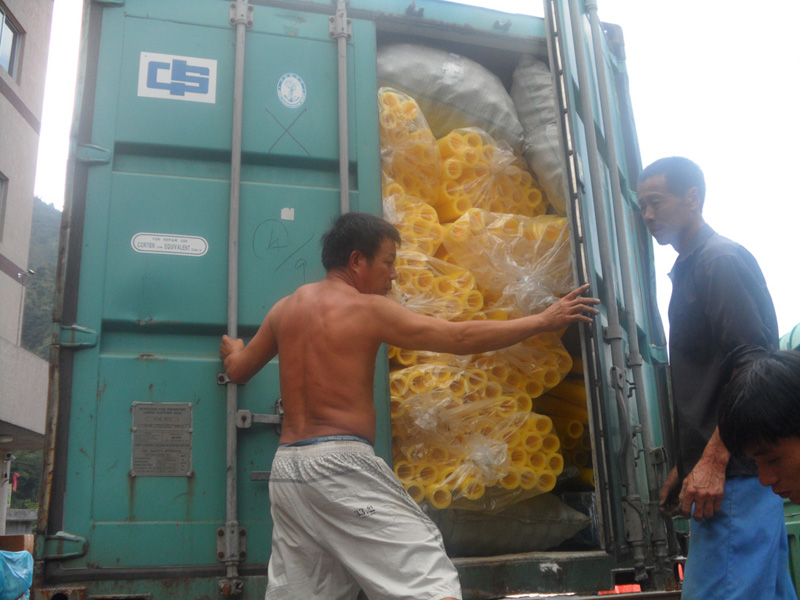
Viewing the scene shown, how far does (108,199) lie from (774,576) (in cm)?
247

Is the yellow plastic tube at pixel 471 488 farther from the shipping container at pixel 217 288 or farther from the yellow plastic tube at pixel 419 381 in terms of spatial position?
the yellow plastic tube at pixel 419 381

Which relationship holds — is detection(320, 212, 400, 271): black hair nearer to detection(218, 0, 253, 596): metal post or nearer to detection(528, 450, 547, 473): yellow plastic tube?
detection(218, 0, 253, 596): metal post

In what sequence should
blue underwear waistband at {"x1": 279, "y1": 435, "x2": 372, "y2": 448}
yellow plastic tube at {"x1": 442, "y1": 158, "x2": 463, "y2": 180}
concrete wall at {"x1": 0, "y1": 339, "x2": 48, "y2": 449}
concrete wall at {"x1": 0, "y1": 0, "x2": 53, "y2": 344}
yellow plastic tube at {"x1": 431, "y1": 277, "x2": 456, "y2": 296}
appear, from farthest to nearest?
concrete wall at {"x1": 0, "y1": 0, "x2": 53, "y2": 344}, concrete wall at {"x1": 0, "y1": 339, "x2": 48, "y2": 449}, yellow plastic tube at {"x1": 442, "y1": 158, "x2": 463, "y2": 180}, yellow plastic tube at {"x1": 431, "y1": 277, "x2": 456, "y2": 296}, blue underwear waistband at {"x1": 279, "y1": 435, "x2": 372, "y2": 448}

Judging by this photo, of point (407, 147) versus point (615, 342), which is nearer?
point (615, 342)

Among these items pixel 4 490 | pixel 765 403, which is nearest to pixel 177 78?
pixel 765 403

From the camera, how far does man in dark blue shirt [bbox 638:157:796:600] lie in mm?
2064

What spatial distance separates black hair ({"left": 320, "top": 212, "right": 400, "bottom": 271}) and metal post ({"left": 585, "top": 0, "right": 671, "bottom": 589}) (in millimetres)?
1065

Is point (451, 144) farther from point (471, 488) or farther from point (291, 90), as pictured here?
point (471, 488)

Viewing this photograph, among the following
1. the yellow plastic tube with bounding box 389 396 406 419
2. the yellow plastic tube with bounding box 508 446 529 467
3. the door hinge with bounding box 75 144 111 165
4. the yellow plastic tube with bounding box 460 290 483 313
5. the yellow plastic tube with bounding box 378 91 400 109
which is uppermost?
the yellow plastic tube with bounding box 378 91 400 109

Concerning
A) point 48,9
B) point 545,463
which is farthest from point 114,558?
point 48,9

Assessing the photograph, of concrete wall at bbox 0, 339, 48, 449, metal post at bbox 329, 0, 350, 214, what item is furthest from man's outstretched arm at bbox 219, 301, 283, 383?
concrete wall at bbox 0, 339, 48, 449

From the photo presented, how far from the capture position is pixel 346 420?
2.38 m

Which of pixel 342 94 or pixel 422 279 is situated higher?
pixel 342 94

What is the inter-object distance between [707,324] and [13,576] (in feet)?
27.3
